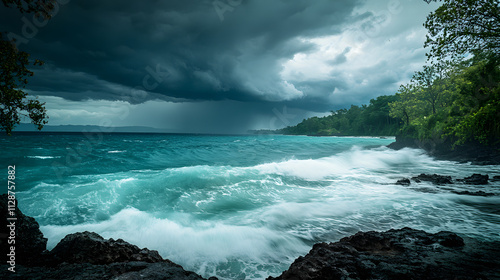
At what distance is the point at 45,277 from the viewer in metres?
3.31

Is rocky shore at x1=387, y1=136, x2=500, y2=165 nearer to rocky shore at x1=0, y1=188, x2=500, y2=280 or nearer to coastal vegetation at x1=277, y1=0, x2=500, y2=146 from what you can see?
coastal vegetation at x1=277, y1=0, x2=500, y2=146

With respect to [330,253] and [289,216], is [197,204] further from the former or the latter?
[330,253]

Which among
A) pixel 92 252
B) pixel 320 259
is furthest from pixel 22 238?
pixel 320 259

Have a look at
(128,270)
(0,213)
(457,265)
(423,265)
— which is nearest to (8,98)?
(0,213)

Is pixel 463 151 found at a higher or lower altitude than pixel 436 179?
higher

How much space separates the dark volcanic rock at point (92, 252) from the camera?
4152 mm

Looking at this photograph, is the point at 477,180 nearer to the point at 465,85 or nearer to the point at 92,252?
the point at 465,85

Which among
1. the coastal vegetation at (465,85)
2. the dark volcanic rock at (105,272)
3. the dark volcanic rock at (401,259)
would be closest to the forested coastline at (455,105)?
the coastal vegetation at (465,85)

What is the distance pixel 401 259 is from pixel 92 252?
6556 mm

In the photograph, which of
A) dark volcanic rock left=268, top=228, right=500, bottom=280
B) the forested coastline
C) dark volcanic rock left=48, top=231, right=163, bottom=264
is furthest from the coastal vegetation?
dark volcanic rock left=48, top=231, right=163, bottom=264

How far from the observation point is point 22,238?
4535mm

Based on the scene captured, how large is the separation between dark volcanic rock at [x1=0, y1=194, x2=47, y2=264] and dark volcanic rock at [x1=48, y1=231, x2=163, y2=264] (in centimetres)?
61

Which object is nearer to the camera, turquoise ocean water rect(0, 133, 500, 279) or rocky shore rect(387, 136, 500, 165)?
turquoise ocean water rect(0, 133, 500, 279)

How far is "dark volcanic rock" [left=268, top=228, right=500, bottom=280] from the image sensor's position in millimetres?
3370
